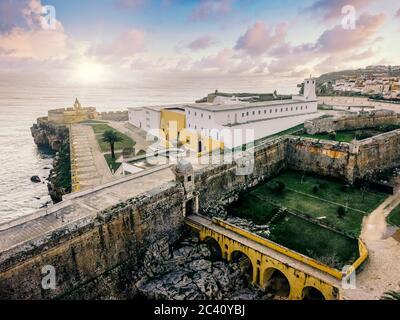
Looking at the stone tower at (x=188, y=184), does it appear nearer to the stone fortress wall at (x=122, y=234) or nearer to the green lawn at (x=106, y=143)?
the stone fortress wall at (x=122, y=234)

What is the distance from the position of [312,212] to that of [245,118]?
1720 centimetres

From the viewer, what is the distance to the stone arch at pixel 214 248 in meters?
22.2

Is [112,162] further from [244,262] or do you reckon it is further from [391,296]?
[391,296]

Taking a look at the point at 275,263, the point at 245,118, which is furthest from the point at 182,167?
the point at 245,118

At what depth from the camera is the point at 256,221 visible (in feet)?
85.0

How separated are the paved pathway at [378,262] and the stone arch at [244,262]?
6.59m

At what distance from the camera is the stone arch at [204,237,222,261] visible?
22.2m

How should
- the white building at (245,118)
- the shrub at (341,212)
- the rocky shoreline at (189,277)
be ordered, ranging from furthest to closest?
the white building at (245,118), the shrub at (341,212), the rocky shoreline at (189,277)

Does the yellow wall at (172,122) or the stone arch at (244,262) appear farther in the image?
the yellow wall at (172,122)

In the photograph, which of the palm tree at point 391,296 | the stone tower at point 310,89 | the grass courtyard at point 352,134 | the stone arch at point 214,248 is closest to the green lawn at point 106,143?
the grass courtyard at point 352,134

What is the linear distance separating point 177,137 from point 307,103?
781 inches

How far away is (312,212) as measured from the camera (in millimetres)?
26531
